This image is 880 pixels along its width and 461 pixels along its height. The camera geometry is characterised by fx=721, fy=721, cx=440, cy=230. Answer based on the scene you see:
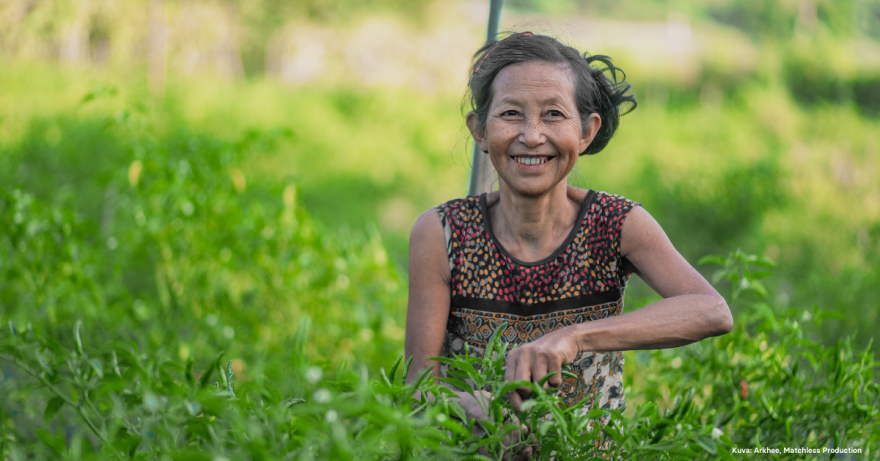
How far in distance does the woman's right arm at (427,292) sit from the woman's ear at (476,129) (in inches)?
7.2

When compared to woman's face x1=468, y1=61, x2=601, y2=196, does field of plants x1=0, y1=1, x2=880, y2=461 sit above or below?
below

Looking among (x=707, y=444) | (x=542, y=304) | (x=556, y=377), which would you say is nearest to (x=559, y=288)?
(x=542, y=304)

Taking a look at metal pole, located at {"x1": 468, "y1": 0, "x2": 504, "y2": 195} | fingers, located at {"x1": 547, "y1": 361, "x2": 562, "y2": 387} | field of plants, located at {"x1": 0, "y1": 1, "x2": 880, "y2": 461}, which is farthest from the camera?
metal pole, located at {"x1": 468, "y1": 0, "x2": 504, "y2": 195}

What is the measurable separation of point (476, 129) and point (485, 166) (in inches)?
13.6

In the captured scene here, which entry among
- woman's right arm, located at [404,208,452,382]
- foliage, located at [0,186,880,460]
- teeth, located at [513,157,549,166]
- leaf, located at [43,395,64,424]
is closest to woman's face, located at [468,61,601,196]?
teeth, located at [513,157,549,166]

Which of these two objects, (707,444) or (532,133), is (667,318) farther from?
(532,133)

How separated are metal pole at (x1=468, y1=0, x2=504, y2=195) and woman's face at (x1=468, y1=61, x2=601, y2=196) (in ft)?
1.37

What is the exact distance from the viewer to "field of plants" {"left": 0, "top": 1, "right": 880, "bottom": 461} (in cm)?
90

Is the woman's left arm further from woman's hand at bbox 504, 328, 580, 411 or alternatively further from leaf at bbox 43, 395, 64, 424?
leaf at bbox 43, 395, 64, 424

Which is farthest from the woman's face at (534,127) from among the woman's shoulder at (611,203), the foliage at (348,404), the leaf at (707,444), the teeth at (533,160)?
the leaf at (707,444)

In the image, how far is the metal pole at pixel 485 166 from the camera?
1.89 m

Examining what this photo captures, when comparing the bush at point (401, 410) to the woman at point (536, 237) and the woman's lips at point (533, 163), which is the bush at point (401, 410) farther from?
the woman's lips at point (533, 163)

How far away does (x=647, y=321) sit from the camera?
124 cm

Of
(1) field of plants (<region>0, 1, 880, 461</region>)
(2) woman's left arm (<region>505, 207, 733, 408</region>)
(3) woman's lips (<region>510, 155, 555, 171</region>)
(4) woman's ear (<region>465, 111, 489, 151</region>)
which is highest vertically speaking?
(4) woman's ear (<region>465, 111, 489, 151</region>)
